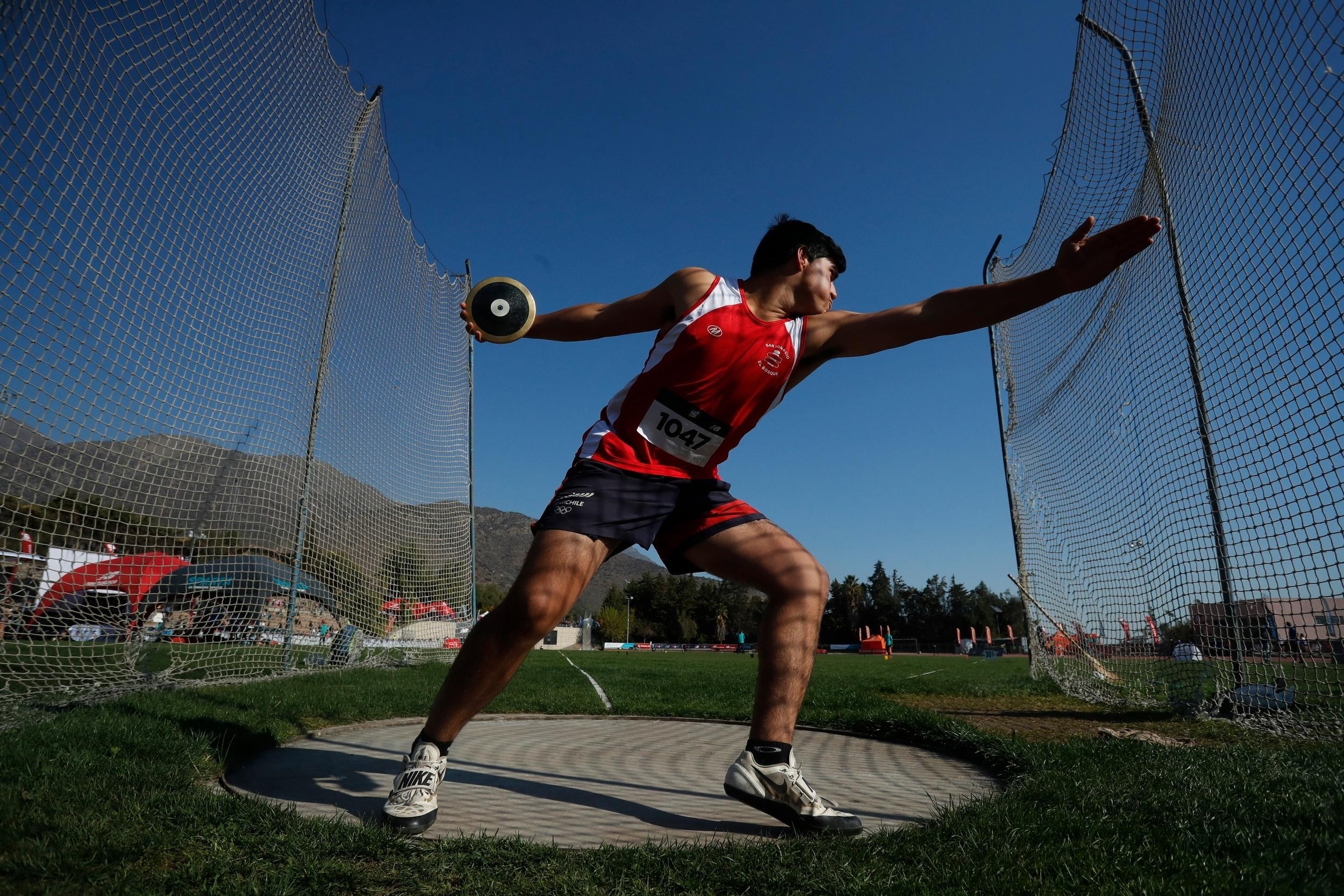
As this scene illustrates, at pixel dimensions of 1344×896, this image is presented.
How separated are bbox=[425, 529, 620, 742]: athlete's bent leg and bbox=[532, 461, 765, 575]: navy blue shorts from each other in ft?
0.25

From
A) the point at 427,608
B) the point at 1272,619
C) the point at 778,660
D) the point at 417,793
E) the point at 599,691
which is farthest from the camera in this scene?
the point at 427,608

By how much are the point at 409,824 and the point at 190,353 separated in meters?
4.02

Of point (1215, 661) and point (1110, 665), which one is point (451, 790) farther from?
point (1110, 665)

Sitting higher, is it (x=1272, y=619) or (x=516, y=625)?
(x=1272, y=619)

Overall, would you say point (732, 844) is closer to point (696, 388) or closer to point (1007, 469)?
point (696, 388)

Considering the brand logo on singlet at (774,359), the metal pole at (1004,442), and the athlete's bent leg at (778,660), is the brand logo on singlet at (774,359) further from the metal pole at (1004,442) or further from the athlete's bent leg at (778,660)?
the metal pole at (1004,442)

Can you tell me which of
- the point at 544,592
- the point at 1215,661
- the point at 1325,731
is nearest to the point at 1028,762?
the point at 1325,731

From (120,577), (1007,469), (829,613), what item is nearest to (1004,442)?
(1007,469)

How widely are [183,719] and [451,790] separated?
197 centimetres

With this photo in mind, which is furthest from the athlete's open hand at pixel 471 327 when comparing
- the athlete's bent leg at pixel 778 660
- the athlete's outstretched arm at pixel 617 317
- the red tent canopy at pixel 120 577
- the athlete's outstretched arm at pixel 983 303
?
the red tent canopy at pixel 120 577

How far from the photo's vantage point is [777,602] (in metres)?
2.89

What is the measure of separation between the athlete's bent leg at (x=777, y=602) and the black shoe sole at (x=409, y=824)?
1.12m

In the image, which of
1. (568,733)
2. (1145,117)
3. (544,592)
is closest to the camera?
(544,592)

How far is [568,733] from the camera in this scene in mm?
4703
